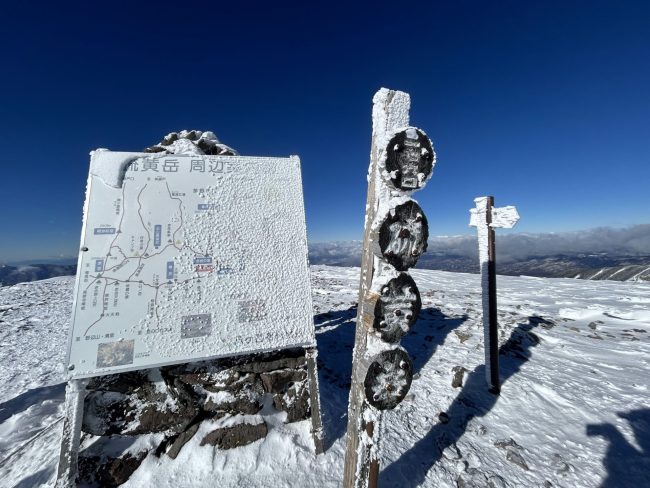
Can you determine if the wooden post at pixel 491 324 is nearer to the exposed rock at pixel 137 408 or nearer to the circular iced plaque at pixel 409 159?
the circular iced plaque at pixel 409 159

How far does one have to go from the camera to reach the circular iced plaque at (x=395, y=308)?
2.35 meters

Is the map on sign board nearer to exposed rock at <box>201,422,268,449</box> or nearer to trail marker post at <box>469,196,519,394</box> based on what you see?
exposed rock at <box>201,422,268,449</box>

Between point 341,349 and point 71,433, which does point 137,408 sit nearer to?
point 71,433

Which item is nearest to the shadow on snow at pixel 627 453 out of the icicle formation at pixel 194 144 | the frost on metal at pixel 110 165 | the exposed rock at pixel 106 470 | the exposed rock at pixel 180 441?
the exposed rock at pixel 180 441

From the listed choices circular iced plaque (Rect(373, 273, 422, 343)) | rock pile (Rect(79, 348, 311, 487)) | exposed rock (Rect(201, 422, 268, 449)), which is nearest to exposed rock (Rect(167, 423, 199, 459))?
rock pile (Rect(79, 348, 311, 487))

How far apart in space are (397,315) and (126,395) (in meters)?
3.80

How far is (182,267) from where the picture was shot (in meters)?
3.83

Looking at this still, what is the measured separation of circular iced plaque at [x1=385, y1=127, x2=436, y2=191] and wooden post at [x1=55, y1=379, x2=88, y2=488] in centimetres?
422

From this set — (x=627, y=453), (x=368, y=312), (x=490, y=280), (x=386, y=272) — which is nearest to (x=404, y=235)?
(x=386, y=272)

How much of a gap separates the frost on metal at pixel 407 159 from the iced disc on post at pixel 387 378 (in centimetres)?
148

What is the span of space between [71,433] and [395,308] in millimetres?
4049

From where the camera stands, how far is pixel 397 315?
2.41 metres

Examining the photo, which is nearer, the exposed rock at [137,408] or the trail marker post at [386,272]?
the trail marker post at [386,272]

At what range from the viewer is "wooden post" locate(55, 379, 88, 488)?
3189 mm
